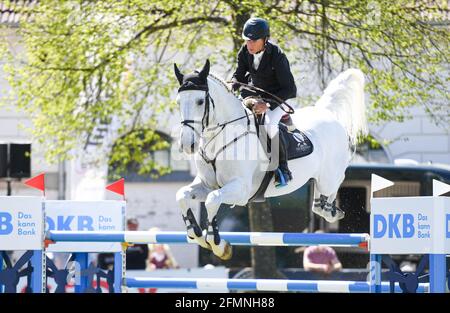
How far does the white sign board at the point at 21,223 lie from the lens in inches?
299

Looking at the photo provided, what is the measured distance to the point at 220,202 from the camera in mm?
7230

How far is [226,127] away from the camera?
24.8 ft

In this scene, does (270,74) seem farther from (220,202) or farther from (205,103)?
(220,202)

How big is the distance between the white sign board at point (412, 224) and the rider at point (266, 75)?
3.74ft

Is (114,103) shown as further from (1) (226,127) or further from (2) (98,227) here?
(1) (226,127)

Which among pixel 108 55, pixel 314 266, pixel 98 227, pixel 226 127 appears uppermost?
pixel 108 55

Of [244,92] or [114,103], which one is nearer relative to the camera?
[244,92]

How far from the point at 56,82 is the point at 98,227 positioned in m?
5.24

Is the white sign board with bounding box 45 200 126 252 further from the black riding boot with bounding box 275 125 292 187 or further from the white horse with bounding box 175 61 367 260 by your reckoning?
the black riding boot with bounding box 275 125 292 187

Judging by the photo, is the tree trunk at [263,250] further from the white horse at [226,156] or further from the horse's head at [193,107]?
the horse's head at [193,107]

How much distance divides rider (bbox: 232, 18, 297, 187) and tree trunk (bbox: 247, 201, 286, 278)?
520cm

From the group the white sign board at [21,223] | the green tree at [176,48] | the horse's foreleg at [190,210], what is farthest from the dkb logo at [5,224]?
the green tree at [176,48]
